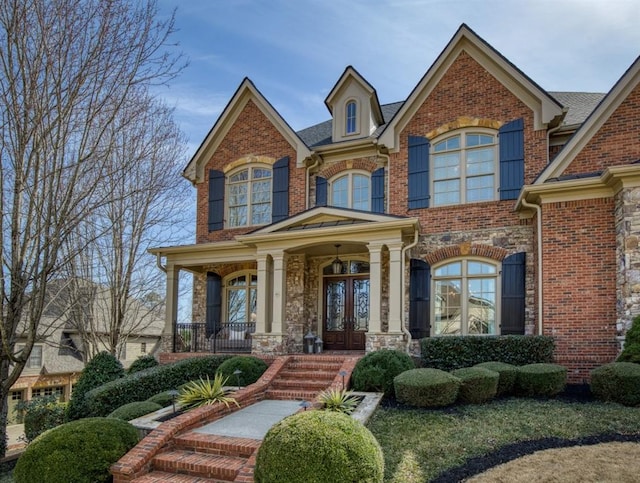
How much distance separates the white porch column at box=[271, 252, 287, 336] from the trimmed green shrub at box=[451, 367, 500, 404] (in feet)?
17.8

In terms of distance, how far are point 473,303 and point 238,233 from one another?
7085 millimetres

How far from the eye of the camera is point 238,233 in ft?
49.2

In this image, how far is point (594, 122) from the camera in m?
10.5

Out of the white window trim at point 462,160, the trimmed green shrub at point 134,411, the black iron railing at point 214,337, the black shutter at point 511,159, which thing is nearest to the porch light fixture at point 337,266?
the black iron railing at point 214,337

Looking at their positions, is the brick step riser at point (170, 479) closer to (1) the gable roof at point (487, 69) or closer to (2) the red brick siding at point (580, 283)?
(2) the red brick siding at point (580, 283)

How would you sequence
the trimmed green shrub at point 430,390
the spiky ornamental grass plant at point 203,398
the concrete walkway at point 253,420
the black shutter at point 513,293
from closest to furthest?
the concrete walkway at point 253,420
the trimmed green shrub at point 430,390
the spiky ornamental grass plant at point 203,398
the black shutter at point 513,293

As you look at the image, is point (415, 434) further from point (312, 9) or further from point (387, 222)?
point (312, 9)

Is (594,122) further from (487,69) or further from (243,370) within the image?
(243,370)

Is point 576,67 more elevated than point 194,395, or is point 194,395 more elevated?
point 576,67

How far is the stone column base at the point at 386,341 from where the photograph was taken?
11.2 metres

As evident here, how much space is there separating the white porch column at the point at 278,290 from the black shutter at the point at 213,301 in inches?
118

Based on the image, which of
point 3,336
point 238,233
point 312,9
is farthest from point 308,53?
point 3,336

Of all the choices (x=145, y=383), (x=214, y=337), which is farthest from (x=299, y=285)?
(x=145, y=383)

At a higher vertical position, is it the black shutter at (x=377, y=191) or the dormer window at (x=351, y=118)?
the dormer window at (x=351, y=118)
